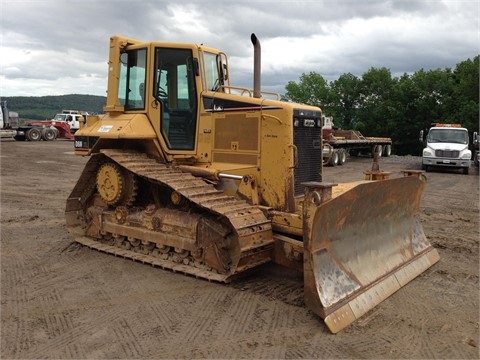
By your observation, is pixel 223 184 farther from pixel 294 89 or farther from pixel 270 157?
pixel 294 89

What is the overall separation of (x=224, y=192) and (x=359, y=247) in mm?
1928

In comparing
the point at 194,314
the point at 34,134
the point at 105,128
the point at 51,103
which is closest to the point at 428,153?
the point at 105,128

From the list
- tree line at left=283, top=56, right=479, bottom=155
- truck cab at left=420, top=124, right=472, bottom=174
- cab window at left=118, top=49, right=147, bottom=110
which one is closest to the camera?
cab window at left=118, top=49, right=147, bottom=110

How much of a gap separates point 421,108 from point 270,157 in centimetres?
4224

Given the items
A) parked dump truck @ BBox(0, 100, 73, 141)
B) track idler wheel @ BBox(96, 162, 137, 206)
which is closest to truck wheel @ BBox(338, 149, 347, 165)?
track idler wheel @ BBox(96, 162, 137, 206)

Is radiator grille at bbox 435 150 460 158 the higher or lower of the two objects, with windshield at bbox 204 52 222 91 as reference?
lower

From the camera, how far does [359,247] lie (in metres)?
5.25

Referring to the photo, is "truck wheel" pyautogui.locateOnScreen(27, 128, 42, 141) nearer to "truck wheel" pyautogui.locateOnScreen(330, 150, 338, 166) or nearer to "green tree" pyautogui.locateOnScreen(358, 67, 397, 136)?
"truck wheel" pyautogui.locateOnScreen(330, 150, 338, 166)

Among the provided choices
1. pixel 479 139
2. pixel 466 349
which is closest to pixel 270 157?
pixel 466 349

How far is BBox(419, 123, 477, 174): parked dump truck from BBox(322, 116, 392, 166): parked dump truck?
2.54 meters

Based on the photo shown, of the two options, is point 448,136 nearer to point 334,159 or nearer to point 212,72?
point 334,159

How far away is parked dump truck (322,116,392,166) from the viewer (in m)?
22.8

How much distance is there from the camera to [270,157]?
589cm

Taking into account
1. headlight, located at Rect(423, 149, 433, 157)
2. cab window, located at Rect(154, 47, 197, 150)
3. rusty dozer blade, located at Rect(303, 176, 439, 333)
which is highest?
cab window, located at Rect(154, 47, 197, 150)
